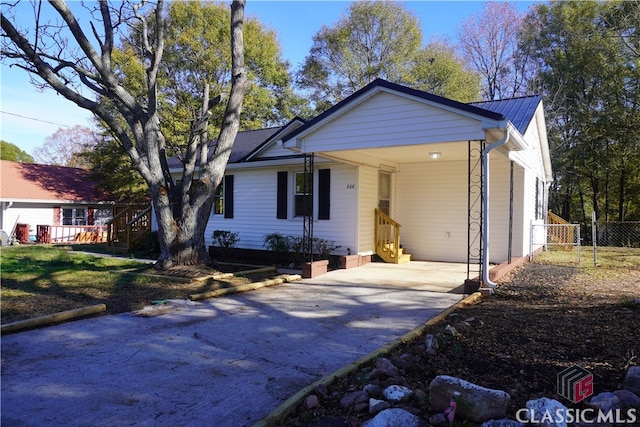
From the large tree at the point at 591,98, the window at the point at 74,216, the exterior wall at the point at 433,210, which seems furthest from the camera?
the window at the point at 74,216

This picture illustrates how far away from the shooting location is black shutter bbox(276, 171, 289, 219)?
12.0 meters

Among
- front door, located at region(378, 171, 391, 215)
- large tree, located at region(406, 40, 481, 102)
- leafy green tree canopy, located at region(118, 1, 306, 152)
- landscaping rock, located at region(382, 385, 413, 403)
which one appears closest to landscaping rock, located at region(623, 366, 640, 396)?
landscaping rock, located at region(382, 385, 413, 403)

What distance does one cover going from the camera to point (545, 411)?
96.9 inches

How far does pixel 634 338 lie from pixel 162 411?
4366mm

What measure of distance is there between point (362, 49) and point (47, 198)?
69.0 ft

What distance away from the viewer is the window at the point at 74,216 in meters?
25.5

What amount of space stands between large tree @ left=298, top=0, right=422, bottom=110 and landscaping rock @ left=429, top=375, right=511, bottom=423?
80.2 ft

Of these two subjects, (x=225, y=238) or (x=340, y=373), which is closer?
(x=340, y=373)

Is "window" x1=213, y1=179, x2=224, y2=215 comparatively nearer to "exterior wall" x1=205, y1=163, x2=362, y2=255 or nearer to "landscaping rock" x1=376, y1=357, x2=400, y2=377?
"exterior wall" x1=205, y1=163, x2=362, y2=255

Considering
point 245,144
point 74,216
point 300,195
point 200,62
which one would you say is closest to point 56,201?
point 74,216

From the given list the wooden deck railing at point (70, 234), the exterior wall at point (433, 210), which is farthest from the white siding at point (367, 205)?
the wooden deck railing at point (70, 234)

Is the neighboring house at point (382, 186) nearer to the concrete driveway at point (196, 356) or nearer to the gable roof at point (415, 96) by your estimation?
the gable roof at point (415, 96)

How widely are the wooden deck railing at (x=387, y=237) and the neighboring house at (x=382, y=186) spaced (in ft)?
0.10

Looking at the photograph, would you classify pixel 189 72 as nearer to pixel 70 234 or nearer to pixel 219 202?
pixel 70 234
